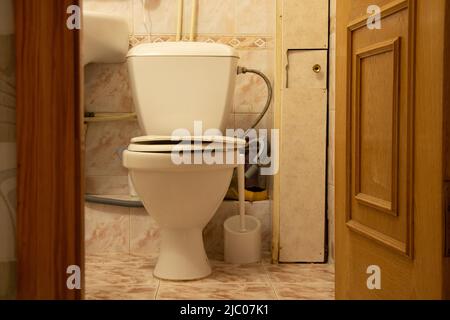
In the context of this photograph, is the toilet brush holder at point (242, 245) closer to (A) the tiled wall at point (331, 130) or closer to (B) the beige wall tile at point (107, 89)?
(A) the tiled wall at point (331, 130)

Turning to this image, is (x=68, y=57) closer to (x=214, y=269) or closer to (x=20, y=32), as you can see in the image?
(x=20, y=32)

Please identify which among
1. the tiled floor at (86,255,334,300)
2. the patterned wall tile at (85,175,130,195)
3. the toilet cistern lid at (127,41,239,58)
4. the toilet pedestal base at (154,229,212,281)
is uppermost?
the toilet cistern lid at (127,41,239,58)

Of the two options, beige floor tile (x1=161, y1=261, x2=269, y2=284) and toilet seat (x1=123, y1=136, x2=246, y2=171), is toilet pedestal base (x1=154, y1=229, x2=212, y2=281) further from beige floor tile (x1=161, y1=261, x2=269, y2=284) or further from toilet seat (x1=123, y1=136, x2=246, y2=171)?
toilet seat (x1=123, y1=136, x2=246, y2=171)

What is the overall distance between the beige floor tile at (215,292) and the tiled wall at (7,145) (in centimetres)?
98

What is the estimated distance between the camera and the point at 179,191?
1935mm

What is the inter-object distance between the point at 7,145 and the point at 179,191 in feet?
3.51

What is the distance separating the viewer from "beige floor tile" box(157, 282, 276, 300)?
184cm

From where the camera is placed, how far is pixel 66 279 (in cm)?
90

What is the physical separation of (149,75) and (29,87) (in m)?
1.33

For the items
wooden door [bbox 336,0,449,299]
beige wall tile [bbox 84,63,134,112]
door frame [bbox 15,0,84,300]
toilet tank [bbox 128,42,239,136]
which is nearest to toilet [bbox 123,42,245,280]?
toilet tank [bbox 128,42,239,136]

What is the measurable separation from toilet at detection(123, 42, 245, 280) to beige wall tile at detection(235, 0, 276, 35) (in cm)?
35

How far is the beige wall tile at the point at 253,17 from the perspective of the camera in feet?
8.27

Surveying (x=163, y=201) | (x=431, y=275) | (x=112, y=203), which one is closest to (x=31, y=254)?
(x=431, y=275)

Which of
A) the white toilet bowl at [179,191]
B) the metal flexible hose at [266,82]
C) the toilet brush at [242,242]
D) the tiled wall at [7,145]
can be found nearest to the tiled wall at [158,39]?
the metal flexible hose at [266,82]
